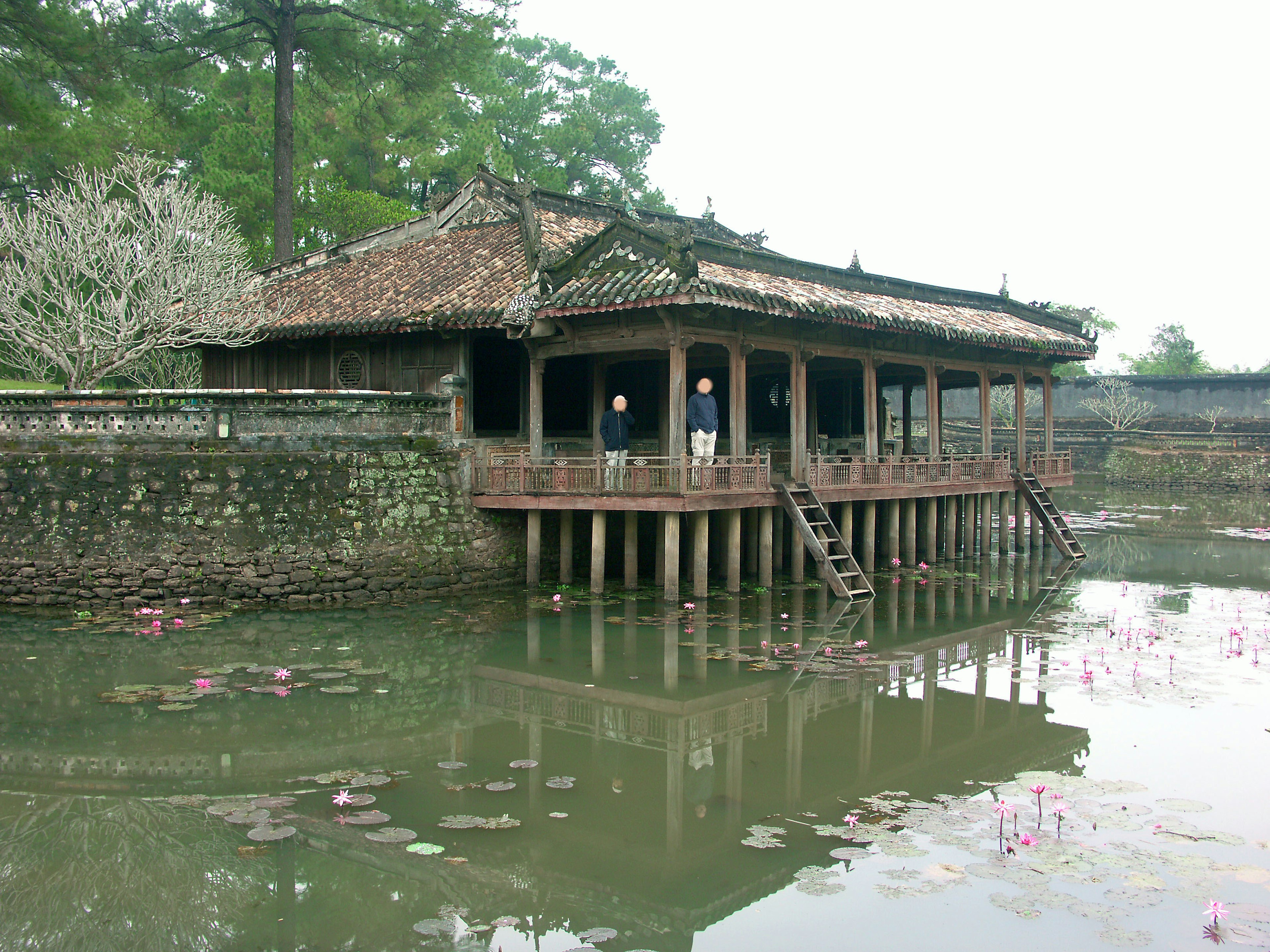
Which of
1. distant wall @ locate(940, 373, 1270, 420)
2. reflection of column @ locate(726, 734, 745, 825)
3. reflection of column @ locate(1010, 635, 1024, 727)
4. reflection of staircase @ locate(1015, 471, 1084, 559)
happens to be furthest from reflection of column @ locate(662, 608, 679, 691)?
distant wall @ locate(940, 373, 1270, 420)

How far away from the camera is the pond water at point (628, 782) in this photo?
18.2 ft

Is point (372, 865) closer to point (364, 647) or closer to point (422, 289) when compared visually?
point (364, 647)

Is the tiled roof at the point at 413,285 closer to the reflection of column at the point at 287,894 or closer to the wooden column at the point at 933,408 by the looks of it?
the wooden column at the point at 933,408

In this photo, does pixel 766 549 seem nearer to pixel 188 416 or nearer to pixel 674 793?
pixel 188 416

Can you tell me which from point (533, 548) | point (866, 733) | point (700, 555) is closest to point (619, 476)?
point (700, 555)

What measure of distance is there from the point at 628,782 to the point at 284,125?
19.7m

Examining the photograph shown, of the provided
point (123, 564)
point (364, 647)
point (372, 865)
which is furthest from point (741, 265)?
point (372, 865)

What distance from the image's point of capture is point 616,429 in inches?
593

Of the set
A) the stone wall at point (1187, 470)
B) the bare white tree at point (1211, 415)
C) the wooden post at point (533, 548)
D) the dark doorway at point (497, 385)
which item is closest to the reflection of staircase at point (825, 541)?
the wooden post at point (533, 548)

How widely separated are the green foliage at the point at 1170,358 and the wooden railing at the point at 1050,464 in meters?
34.2

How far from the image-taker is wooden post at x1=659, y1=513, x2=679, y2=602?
46.6 ft

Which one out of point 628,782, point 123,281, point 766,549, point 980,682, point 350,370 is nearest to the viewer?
point 628,782

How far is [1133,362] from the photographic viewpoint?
64.6 metres

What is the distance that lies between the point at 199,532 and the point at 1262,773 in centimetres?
1186
